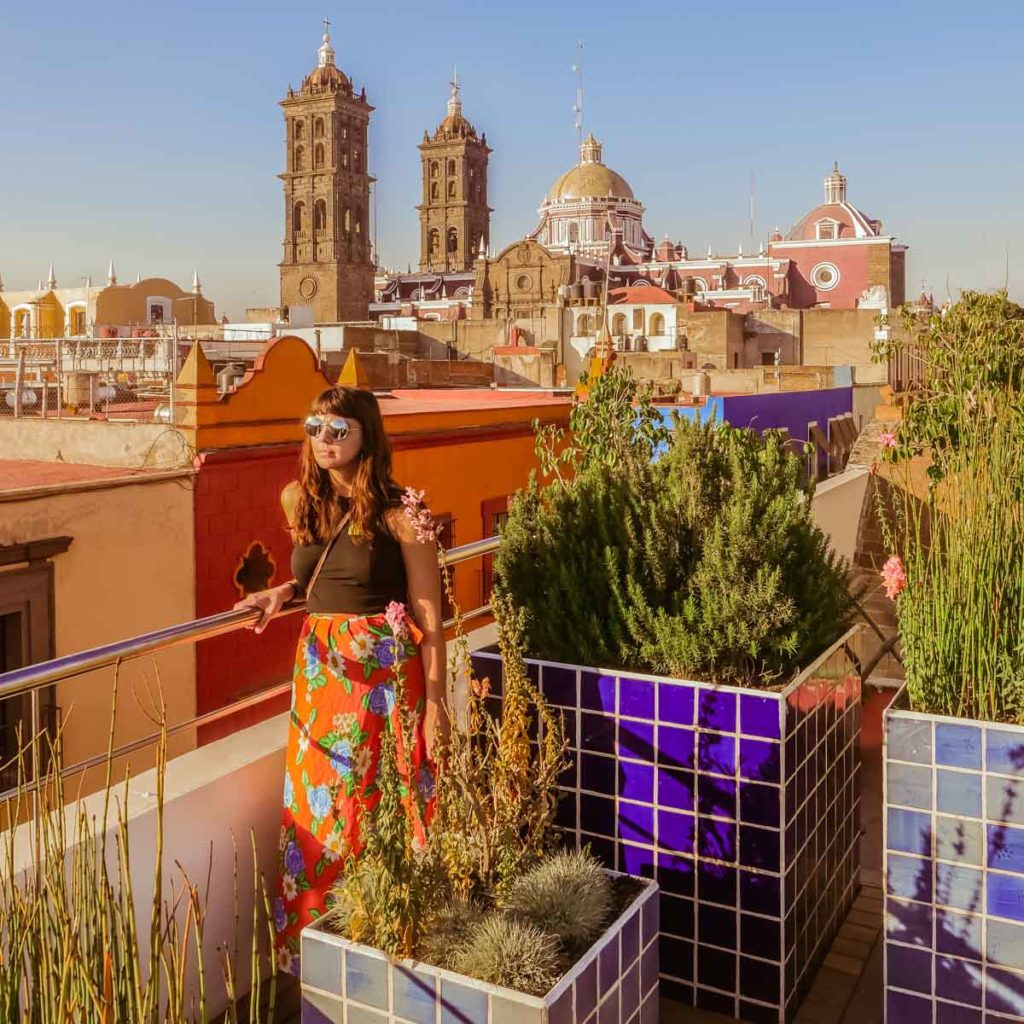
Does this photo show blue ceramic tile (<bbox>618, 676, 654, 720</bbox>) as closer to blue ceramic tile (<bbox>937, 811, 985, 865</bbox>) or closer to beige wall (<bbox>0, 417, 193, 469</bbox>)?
blue ceramic tile (<bbox>937, 811, 985, 865</bbox>)

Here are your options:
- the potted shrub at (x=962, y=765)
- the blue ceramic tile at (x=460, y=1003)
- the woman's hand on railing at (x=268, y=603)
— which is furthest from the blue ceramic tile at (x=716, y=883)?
the woman's hand on railing at (x=268, y=603)

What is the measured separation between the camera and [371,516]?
2283 mm

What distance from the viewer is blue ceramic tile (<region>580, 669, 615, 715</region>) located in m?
2.38

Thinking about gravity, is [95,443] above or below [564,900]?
above

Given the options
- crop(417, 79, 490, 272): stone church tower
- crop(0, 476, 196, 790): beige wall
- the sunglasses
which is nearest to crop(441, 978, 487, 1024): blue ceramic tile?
the sunglasses

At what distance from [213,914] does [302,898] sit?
20 centimetres

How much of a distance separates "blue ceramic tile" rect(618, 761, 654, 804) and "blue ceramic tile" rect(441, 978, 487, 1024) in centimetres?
78

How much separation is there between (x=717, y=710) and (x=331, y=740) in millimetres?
806

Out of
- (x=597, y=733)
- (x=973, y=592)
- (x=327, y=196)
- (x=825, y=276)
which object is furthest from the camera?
(x=327, y=196)

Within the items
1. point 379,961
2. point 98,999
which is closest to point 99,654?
point 379,961

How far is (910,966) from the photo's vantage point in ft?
6.87

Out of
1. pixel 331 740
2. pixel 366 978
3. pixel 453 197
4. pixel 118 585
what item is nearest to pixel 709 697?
pixel 331 740

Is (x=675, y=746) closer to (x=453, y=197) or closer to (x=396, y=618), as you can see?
(x=396, y=618)

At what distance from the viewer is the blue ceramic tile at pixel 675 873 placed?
2326 mm
